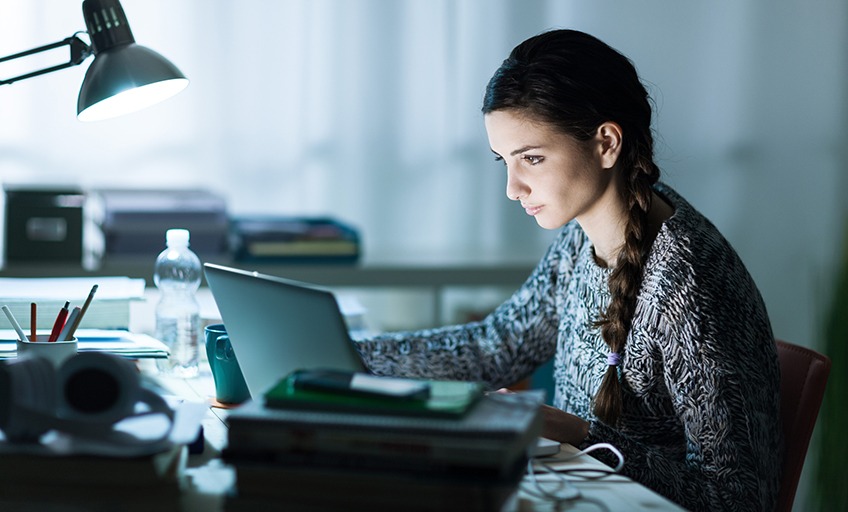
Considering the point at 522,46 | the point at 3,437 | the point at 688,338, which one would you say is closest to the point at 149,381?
the point at 3,437

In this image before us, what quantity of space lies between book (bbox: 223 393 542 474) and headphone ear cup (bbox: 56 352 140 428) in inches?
6.1

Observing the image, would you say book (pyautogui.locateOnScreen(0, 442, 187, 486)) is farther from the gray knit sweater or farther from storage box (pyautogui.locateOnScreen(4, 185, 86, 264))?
storage box (pyautogui.locateOnScreen(4, 185, 86, 264))

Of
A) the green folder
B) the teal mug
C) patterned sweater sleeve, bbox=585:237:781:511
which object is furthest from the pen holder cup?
patterned sweater sleeve, bbox=585:237:781:511

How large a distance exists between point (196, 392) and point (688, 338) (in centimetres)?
69

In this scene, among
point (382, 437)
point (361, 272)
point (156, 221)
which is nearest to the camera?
point (382, 437)

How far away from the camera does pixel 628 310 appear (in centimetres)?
145

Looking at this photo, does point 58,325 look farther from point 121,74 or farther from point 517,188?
point 517,188

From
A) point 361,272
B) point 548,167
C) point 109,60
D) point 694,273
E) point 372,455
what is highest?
point 109,60

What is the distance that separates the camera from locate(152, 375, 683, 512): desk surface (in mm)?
984

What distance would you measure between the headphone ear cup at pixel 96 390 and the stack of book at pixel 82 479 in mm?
48

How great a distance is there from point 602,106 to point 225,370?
0.64 metres

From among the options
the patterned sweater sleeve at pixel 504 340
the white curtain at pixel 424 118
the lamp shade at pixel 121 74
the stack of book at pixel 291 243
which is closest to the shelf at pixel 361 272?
the stack of book at pixel 291 243

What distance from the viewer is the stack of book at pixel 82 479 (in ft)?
3.14

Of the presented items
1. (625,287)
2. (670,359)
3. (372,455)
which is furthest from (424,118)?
(372,455)
